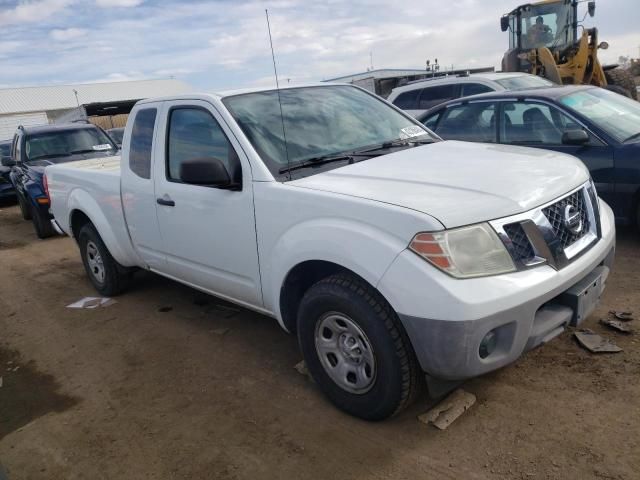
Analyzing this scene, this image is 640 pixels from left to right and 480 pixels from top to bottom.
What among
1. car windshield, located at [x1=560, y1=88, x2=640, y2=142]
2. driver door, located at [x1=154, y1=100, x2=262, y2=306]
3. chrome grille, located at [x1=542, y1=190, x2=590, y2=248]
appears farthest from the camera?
car windshield, located at [x1=560, y1=88, x2=640, y2=142]

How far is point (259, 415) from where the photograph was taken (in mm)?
3229

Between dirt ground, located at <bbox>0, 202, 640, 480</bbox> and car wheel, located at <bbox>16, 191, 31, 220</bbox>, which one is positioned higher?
car wheel, located at <bbox>16, 191, 31, 220</bbox>

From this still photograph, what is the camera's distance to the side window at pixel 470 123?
6.32 metres

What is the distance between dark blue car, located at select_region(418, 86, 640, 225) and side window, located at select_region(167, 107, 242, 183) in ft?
12.0

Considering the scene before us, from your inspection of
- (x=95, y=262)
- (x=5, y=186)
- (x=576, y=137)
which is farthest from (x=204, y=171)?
(x=5, y=186)


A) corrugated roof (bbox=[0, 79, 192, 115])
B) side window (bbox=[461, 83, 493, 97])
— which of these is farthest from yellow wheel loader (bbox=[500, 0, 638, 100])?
corrugated roof (bbox=[0, 79, 192, 115])

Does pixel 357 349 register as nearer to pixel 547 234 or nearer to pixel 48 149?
pixel 547 234

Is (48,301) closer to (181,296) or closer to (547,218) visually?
(181,296)

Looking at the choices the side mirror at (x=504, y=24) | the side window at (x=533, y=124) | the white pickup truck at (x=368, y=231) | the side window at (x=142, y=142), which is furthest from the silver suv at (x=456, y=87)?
the side window at (x=142, y=142)

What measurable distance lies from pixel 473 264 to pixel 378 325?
545 millimetres

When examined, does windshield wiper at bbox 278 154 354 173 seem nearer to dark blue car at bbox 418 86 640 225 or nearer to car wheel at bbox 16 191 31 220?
dark blue car at bbox 418 86 640 225

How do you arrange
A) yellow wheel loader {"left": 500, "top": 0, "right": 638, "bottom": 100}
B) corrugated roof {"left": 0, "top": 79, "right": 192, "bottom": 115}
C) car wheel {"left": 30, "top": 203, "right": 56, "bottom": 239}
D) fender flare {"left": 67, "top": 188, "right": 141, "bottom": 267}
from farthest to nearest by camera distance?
corrugated roof {"left": 0, "top": 79, "right": 192, "bottom": 115} < yellow wheel loader {"left": 500, "top": 0, "right": 638, "bottom": 100} < car wheel {"left": 30, "top": 203, "right": 56, "bottom": 239} < fender flare {"left": 67, "top": 188, "right": 141, "bottom": 267}

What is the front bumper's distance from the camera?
241cm

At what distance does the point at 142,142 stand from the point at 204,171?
4.66 ft
